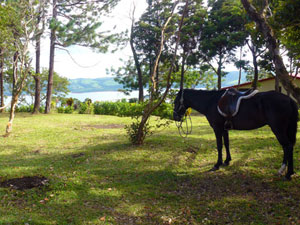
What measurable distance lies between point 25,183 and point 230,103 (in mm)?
5148

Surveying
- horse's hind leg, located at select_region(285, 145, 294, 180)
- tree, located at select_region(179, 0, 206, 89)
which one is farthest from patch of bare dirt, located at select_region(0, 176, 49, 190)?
tree, located at select_region(179, 0, 206, 89)

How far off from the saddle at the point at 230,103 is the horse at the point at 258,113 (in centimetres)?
10

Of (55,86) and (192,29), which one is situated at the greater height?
(192,29)

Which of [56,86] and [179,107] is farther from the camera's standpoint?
[56,86]

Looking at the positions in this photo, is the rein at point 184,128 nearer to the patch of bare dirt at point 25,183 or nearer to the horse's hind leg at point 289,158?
the horse's hind leg at point 289,158

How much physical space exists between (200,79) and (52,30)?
29.6 m

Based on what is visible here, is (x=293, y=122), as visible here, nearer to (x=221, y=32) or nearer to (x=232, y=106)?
(x=232, y=106)

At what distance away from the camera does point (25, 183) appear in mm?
6074

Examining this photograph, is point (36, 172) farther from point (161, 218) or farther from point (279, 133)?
point (279, 133)

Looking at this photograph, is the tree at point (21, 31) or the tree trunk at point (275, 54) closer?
the tree trunk at point (275, 54)

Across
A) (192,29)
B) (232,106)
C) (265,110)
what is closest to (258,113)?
(265,110)

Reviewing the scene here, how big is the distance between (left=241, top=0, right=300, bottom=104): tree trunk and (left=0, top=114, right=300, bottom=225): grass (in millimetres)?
2008

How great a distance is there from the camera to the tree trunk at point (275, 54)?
18.6 ft

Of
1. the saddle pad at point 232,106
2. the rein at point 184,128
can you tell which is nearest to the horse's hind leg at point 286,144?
the saddle pad at point 232,106
